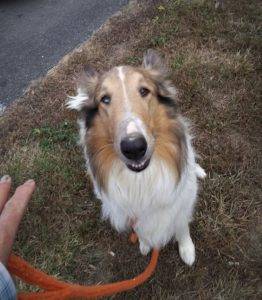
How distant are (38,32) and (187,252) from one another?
3.96 m

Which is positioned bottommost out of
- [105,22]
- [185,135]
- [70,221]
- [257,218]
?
[257,218]

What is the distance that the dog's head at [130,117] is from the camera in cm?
247

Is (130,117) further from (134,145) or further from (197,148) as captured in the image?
(197,148)

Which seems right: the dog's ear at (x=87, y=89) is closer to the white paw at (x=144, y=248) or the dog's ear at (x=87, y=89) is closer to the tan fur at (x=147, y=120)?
the tan fur at (x=147, y=120)

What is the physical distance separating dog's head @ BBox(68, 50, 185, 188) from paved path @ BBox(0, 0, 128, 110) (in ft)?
7.98

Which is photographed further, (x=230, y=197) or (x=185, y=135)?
(x=230, y=197)

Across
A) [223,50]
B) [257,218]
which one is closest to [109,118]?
[257,218]

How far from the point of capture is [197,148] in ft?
13.5

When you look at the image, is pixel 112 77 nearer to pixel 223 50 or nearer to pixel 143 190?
pixel 143 190

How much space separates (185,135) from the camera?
116 inches

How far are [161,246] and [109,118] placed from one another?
3.97ft

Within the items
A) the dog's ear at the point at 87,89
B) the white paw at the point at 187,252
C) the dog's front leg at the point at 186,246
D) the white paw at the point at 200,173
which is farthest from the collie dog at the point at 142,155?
the white paw at the point at 200,173

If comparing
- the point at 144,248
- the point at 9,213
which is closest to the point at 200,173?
the point at 144,248

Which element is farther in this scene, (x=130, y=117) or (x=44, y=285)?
(x=130, y=117)
